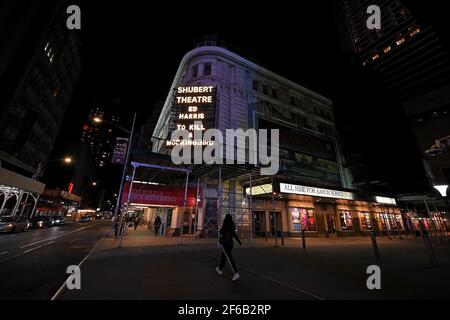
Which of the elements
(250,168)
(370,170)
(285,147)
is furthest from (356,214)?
(250,168)

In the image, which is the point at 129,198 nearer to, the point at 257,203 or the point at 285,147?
the point at 257,203

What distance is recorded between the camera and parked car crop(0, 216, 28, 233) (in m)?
17.9

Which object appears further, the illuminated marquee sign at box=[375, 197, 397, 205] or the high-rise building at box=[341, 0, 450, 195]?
the high-rise building at box=[341, 0, 450, 195]

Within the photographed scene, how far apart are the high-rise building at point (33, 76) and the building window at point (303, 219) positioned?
2209 cm

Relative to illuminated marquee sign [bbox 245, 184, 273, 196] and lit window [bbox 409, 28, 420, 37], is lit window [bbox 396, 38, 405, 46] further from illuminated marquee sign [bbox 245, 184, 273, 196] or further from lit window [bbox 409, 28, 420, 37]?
illuminated marquee sign [bbox 245, 184, 273, 196]

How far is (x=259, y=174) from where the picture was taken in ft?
52.1

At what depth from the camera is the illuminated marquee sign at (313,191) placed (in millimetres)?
17442

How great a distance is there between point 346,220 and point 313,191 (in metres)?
9.61

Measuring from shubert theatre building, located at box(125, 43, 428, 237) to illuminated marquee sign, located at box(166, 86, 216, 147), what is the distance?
0.11m

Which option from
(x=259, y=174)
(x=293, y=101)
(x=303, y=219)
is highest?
(x=293, y=101)

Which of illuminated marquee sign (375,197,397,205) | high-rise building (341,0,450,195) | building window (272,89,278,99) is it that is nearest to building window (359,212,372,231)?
illuminated marquee sign (375,197,397,205)

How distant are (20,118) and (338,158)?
171 ft

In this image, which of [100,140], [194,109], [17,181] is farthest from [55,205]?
[100,140]

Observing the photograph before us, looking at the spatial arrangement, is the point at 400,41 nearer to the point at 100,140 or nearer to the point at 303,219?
the point at 303,219
